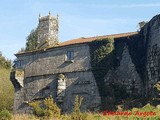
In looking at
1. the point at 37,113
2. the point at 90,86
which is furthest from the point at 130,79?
the point at 37,113

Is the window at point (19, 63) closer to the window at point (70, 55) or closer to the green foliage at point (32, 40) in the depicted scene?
the window at point (70, 55)

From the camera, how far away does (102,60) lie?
124 feet

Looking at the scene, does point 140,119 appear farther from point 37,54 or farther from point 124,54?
point 37,54

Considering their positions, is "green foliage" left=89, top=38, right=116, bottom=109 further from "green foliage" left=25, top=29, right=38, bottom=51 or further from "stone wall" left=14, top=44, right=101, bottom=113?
"green foliage" left=25, top=29, right=38, bottom=51

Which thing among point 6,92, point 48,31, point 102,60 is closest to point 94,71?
point 102,60

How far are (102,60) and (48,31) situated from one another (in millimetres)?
11753

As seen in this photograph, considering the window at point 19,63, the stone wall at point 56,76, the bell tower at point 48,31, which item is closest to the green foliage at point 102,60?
the stone wall at point 56,76

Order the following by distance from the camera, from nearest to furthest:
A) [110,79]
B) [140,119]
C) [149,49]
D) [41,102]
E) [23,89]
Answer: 1. [140,119]
2. [149,49]
3. [110,79]
4. [41,102]
5. [23,89]

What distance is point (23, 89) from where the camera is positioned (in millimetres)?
44250

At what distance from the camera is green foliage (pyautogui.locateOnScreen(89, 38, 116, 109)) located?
3747 cm

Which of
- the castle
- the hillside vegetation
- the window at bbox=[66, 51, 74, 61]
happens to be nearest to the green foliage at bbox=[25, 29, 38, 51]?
the hillside vegetation

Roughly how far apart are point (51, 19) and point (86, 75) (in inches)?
471

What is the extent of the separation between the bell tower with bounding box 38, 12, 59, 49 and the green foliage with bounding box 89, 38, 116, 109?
9.23 metres

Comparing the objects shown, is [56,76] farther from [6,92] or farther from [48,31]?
[6,92]
